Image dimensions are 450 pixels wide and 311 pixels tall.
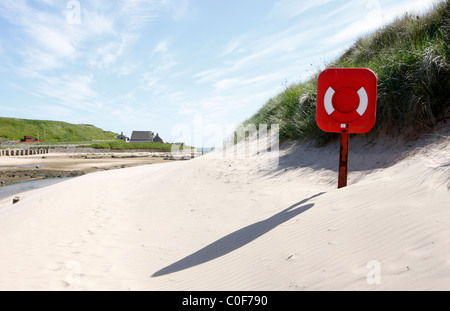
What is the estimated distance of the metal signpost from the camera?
4.27 meters

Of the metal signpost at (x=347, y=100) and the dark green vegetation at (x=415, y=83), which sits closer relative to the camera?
the metal signpost at (x=347, y=100)

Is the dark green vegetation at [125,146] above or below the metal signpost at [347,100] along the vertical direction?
above

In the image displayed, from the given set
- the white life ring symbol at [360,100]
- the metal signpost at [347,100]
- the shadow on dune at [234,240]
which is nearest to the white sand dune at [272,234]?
the shadow on dune at [234,240]

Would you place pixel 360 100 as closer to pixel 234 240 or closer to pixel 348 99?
pixel 348 99

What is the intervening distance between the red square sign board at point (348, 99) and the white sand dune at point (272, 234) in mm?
1071

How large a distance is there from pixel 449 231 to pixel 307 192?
312 cm

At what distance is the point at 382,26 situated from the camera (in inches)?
393

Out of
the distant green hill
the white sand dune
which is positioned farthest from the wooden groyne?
the distant green hill

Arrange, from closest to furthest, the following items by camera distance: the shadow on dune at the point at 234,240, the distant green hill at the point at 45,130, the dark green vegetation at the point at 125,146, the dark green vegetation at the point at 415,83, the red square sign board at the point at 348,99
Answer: the shadow on dune at the point at 234,240
the red square sign board at the point at 348,99
the dark green vegetation at the point at 415,83
the dark green vegetation at the point at 125,146
the distant green hill at the point at 45,130

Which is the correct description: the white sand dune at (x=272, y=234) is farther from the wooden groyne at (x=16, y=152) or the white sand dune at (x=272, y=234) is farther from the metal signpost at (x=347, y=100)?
the wooden groyne at (x=16, y=152)

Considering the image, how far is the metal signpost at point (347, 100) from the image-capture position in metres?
4.27

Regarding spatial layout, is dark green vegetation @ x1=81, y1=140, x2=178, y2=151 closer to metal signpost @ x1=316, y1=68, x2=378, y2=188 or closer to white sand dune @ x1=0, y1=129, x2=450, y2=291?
white sand dune @ x1=0, y1=129, x2=450, y2=291

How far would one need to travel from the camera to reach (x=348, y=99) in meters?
4.34
